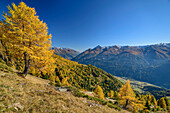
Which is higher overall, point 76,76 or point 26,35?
point 26,35

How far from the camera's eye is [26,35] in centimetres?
1193

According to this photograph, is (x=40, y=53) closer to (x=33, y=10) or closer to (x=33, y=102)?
(x=33, y=10)

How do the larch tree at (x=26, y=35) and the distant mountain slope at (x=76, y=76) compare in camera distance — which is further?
the distant mountain slope at (x=76, y=76)

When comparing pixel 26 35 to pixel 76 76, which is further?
pixel 76 76

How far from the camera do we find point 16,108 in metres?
5.71

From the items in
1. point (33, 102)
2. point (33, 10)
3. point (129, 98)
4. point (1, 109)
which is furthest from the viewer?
point (129, 98)

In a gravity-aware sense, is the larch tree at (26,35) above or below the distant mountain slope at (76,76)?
above

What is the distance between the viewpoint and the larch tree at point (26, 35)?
11477 millimetres

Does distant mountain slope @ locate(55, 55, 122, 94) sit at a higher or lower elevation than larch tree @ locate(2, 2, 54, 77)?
lower

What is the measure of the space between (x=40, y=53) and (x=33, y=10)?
22.2 ft

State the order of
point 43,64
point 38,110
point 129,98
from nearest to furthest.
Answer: point 38,110 → point 43,64 → point 129,98

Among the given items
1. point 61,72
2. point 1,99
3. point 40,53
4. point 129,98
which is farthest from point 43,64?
point 61,72

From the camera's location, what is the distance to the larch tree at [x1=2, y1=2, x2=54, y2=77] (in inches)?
452

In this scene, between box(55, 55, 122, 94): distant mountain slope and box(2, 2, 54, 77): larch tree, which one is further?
box(55, 55, 122, 94): distant mountain slope
